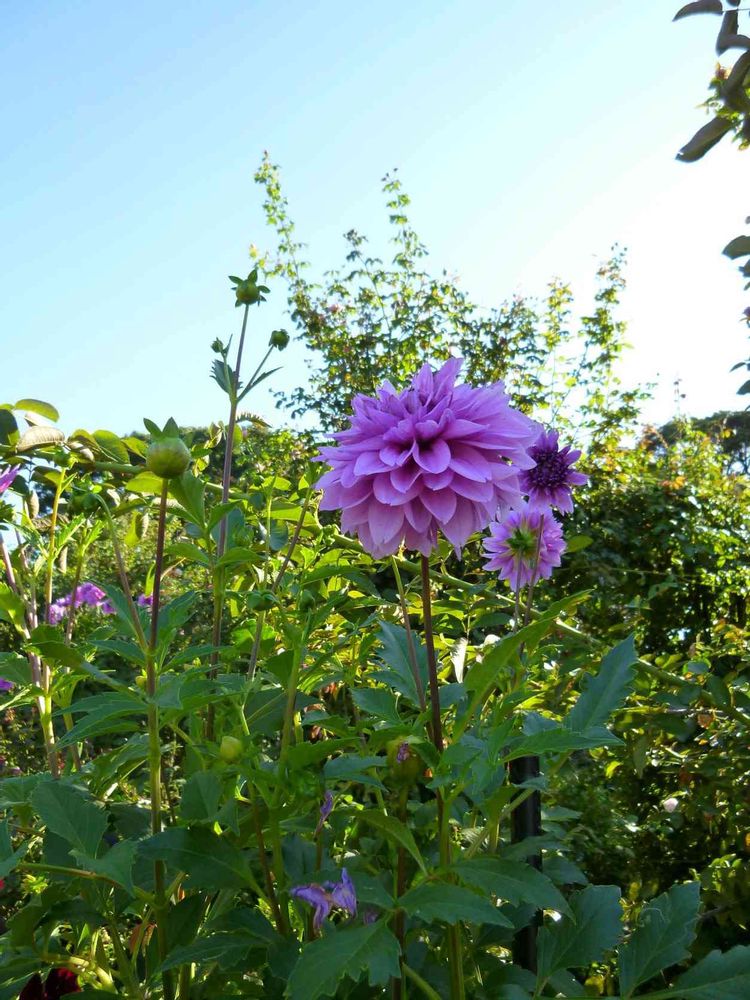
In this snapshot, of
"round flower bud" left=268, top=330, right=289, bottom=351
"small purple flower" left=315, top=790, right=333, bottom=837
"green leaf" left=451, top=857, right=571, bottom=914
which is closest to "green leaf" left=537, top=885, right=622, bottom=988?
"green leaf" left=451, top=857, right=571, bottom=914

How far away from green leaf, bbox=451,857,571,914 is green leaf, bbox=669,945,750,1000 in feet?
0.51

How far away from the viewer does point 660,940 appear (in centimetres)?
74

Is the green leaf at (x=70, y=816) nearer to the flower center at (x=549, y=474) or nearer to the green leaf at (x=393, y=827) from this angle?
the green leaf at (x=393, y=827)

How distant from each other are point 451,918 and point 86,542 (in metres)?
0.63

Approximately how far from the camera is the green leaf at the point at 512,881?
617 mm

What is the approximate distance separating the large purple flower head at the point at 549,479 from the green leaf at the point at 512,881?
600 millimetres

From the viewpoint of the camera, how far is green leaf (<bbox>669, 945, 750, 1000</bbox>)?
2.30ft

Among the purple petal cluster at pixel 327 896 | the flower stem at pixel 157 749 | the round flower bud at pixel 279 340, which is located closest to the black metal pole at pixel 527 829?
the purple petal cluster at pixel 327 896

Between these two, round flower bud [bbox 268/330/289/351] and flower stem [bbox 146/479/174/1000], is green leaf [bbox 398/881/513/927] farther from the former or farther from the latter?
round flower bud [bbox 268/330/289/351]

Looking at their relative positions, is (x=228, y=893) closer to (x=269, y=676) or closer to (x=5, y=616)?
(x=269, y=676)

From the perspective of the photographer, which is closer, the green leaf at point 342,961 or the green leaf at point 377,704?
the green leaf at point 342,961

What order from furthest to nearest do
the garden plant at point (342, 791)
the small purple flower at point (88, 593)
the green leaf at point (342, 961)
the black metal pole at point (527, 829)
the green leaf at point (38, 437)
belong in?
the small purple flower at point (88, 593)
the green leaf at point (38, 437)
the black metal pole at point (527, 829)
the garden plant at point (342, 791)
the green leaf at point (342, 961)

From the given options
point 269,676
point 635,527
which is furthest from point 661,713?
point 635,527

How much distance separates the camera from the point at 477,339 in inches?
200
